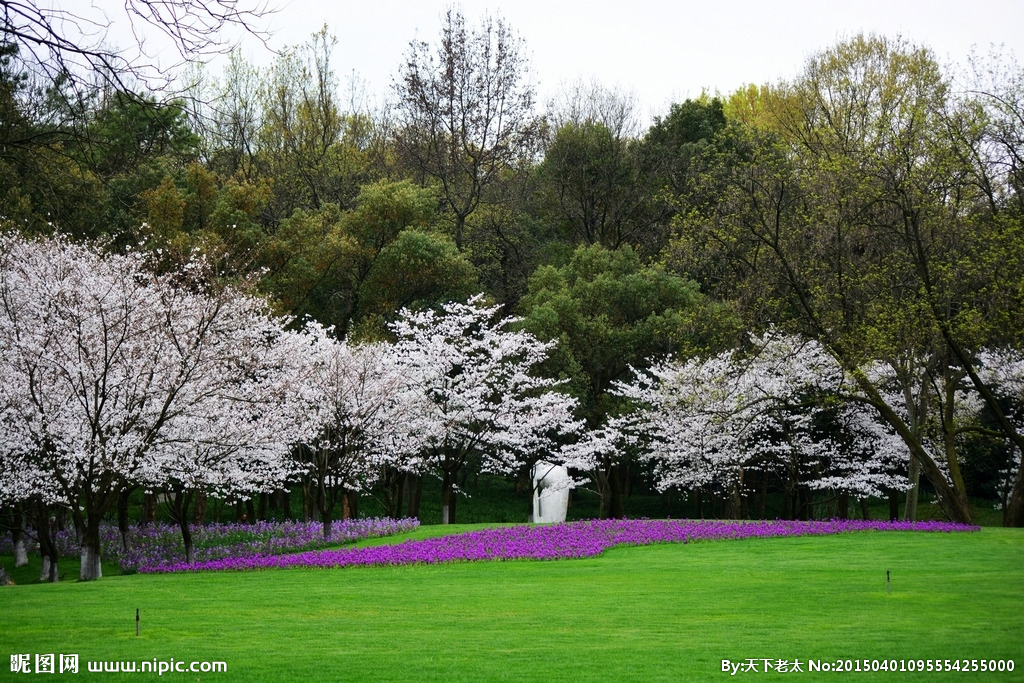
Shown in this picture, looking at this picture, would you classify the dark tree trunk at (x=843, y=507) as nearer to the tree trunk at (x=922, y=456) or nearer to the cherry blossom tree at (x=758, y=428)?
the cherry blossom tree at (x=758, y=428)

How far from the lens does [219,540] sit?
2698 centimetres

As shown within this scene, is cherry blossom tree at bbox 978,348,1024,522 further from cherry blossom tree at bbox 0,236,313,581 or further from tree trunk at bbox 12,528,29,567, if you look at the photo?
tree trunk at bbox 12,528,29,567

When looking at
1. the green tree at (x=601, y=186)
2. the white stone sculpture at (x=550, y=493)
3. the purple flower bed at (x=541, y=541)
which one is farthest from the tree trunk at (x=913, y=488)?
the green tree at (x=601, y=186)

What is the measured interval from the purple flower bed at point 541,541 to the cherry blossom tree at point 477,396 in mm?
6482

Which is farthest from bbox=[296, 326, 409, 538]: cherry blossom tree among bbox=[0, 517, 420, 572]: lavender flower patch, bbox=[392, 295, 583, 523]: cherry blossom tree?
bbox=[392, 295, 583, 523]: cherry blossom tree

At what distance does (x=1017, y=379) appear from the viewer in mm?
28766

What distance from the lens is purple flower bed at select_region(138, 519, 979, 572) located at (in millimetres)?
20594

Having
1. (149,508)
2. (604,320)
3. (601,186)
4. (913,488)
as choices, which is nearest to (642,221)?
(601,186)

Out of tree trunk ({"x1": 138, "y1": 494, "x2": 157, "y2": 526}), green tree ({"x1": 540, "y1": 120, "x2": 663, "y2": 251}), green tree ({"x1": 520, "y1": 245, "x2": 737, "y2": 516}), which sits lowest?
tree trunk ({"x1": 138, "y1": 494, "x2": 157, "y2": 526})

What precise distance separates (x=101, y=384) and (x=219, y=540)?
8557mm

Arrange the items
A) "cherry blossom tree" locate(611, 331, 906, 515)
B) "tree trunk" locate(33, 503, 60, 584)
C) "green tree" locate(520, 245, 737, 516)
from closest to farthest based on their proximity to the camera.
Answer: "tree trunk" locate(33, 503, 60, 584), "cherry blossom tree" locate(611, 331, 906, 515), "green tree" locate(520, 245, 737, 516)

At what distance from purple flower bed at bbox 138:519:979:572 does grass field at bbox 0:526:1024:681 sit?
0.83 metres

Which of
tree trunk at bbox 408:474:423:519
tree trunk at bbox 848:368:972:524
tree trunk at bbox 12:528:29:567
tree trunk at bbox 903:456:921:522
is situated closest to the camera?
tree trunk at bbox 848:368:972:524

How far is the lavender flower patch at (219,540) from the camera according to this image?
23797mm
